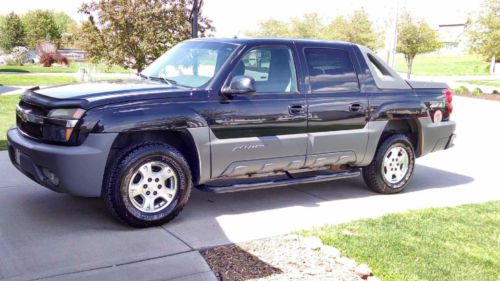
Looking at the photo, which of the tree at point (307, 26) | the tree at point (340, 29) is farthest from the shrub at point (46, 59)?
the tree at point (307, 26)

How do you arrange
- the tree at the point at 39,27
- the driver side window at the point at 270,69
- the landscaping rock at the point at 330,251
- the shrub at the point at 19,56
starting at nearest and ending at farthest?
1. the landscaping rock at the point at 330,251
2. the driver side window at the point at 270,69
3. the shrub at the point at 19,56
4. the tree at the point at 39,27

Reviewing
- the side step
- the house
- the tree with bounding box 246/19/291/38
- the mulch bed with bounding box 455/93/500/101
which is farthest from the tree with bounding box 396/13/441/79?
the side step

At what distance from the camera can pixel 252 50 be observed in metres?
6.00

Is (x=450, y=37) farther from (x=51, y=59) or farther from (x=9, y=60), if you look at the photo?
(x=9, y=60)

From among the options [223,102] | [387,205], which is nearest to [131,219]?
[223,102]

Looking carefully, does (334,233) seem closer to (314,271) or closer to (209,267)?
(314,271)

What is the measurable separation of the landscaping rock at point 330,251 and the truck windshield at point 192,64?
2.02m

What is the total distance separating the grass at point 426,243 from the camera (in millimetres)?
4559

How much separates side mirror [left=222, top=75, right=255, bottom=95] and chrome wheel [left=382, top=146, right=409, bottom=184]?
238 centimetres

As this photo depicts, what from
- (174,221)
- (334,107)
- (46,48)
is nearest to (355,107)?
(334,107)

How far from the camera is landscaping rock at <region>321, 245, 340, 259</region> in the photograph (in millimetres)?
4746

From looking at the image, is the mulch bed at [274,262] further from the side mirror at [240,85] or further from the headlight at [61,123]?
the headlight at [61,123]

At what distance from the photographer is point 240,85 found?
18.0 feet

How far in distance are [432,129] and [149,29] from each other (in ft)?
28.5
